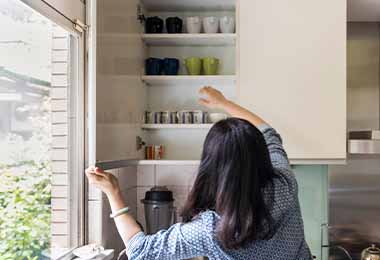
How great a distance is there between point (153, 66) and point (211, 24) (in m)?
0.33

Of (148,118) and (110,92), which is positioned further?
(148,118)

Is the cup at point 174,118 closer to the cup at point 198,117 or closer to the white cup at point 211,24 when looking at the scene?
the cup at point 198,117

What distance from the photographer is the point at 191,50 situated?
2.50 metres

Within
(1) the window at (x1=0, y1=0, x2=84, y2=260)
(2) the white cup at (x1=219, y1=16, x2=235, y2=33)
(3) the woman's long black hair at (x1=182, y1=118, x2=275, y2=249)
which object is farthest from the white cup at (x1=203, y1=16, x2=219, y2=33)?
(3) the woman's long black hair at (x1=182, y1=118, x2=275, y2=249)

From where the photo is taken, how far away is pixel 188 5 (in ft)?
7.84

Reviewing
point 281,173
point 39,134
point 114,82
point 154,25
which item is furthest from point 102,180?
point 154,25

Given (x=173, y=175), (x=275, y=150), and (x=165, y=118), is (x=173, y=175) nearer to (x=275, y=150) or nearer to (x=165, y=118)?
(x=165, y=118)

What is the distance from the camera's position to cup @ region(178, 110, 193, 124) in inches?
92.0

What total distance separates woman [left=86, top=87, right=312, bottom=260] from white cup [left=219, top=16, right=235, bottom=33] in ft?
3.42

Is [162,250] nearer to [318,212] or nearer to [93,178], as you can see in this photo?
[93,178]

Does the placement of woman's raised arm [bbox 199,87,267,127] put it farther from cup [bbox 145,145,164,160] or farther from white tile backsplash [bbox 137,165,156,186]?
white tile backsplash [bbox 137,165,156,186]

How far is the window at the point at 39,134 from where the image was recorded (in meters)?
1.32

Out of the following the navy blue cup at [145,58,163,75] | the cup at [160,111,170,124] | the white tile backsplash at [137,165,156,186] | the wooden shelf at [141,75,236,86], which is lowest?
the white tile backsplash at [137,165,156,186]

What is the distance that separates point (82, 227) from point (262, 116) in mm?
871
